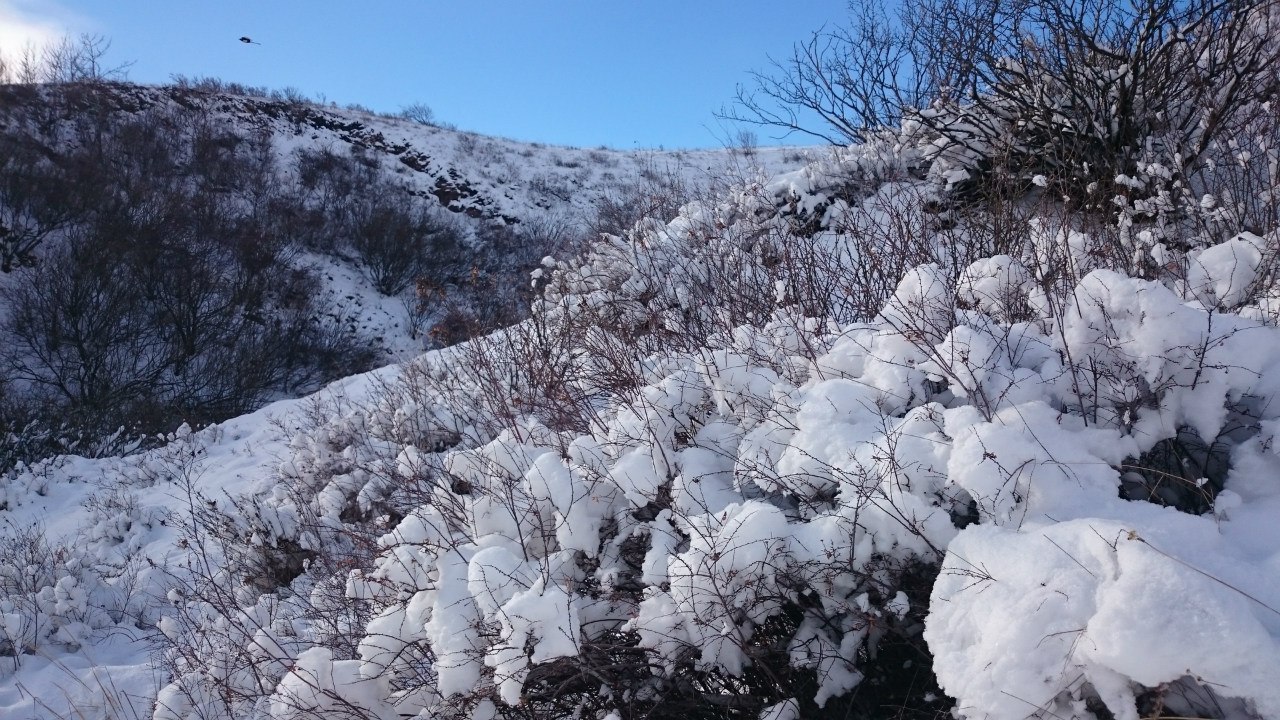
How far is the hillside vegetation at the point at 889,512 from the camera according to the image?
1490mm

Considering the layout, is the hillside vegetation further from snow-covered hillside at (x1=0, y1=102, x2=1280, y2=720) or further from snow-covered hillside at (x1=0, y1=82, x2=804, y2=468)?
snow-covered hillside at (x1=0, y1=82, x2=804, y2=468)

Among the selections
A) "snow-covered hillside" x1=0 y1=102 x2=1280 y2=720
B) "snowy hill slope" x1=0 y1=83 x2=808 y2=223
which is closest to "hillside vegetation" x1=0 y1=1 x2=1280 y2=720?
"snow-covered hillside" x1=0 y1=102 x2=1280 y2=720

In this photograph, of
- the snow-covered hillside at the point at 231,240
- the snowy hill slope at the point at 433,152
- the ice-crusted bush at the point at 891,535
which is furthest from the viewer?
the snowy hill slope at the point at 433,152

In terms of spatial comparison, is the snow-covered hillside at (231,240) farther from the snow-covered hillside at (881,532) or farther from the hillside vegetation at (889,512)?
the snow-covered hillside at (881,532)

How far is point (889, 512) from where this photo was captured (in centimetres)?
191

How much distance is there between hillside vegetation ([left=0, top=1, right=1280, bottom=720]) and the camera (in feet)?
4.89

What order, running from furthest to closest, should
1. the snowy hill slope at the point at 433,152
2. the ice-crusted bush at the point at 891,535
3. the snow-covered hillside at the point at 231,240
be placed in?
1. the snowy hill slope at the point at 433,152
2. the snow-covered hillside at the point at 231,240
3. the ice-crusted bush at the point at 891,535

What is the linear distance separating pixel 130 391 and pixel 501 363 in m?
13.1

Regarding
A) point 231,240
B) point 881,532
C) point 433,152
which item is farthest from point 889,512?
point 433,152

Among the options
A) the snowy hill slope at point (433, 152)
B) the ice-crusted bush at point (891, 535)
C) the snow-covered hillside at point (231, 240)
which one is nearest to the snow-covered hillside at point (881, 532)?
the ice-crusted bush at point (891, 535)

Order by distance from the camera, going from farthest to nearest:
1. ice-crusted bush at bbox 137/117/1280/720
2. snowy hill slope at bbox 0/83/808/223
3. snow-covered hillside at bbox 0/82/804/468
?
1. snowy hill slope at bbox 0/83/808/223
2. snow-covered hillside at bbox 0/82/804/468
3. ice-crusted bush at bbox 137/117/1280/720

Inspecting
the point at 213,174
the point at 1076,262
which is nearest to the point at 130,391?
the point at 213,174

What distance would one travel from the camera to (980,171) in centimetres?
584

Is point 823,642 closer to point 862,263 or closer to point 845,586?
point 845,586
